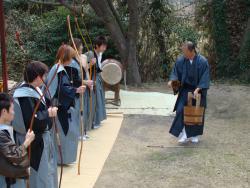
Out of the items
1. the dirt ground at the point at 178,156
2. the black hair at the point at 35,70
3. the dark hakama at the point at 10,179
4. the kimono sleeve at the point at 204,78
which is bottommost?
the dirt ground at the point at 178,156

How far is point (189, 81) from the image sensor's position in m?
6.23

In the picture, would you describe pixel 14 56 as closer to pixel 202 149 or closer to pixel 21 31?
pixel 21 31

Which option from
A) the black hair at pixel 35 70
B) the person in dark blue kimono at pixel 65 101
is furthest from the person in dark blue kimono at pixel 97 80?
the black hair at pixel 35 70

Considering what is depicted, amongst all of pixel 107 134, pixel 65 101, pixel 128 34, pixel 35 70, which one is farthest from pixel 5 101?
pixel 128 34

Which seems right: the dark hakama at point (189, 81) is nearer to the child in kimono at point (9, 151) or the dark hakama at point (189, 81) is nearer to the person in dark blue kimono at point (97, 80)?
the person in dark blue kimono at point (97, 80)

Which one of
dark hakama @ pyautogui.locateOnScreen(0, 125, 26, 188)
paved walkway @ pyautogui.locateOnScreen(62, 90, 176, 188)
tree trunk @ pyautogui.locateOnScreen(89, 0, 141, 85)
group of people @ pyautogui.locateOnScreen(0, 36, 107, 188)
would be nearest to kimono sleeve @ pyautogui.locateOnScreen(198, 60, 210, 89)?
paved walkway @ pyautogui.locateOnScreen(62, 90, 176, 188)

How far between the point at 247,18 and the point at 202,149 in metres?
6.65

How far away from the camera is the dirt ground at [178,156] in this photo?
16.5ft

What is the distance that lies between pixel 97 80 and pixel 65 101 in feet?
6.33

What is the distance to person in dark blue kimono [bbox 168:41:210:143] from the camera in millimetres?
6137

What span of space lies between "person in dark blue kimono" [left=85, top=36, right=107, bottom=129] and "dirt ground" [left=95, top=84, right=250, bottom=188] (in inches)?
16.7

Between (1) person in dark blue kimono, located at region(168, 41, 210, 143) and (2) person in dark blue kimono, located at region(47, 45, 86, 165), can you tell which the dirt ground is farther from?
(2) person in dark blue kimono, located at region(47, 45, 86, 165)

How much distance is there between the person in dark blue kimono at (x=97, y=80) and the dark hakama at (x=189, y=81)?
1214 mm

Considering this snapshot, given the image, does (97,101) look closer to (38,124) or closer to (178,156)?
(178,156)
